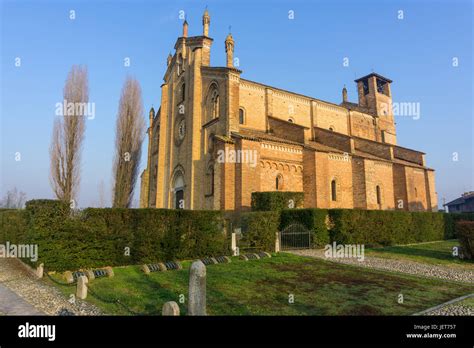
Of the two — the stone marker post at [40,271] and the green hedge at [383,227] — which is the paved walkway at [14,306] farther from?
the green hedge at [383,227]

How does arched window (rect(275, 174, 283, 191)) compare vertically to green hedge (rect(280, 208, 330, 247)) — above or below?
above

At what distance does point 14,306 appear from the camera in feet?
22.9

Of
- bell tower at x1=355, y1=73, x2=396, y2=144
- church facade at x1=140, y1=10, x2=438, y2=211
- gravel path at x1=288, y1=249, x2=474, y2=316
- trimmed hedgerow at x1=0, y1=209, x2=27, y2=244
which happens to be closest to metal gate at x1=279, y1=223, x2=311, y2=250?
gravel path at x1=288, y1=249, x2=474, y2=316

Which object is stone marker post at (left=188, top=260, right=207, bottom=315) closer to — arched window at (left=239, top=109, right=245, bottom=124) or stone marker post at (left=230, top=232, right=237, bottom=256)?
stone marker post at (left=230, top=232, right=237, bottom=256)

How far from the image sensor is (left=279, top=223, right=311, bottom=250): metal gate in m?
15.6

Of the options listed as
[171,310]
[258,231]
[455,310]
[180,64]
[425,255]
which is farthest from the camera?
[180,64]

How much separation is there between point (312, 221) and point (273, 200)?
2718 millimetres

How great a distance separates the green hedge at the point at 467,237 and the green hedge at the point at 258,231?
839 cm

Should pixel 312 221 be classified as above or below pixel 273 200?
below

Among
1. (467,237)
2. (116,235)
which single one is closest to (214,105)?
(116,235)

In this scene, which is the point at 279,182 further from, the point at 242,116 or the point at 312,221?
the point at 242,116

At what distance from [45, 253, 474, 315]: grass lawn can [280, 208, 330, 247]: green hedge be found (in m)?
4.45
